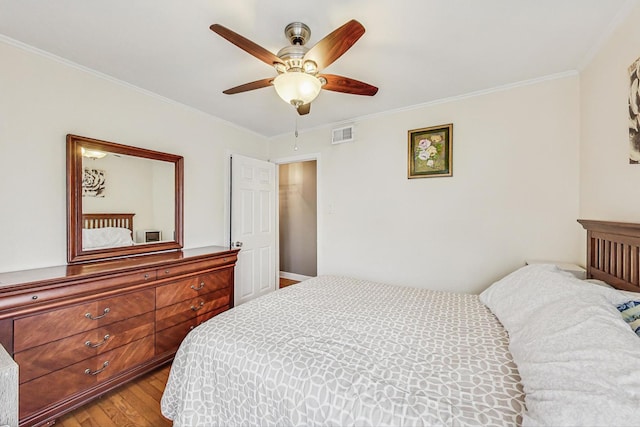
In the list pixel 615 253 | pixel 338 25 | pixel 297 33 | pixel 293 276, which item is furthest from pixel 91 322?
pixel 293 276

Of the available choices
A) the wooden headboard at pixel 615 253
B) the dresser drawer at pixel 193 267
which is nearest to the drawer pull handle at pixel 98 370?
the dresser drawer at pixel 193 267

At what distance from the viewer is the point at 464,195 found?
2449 millimetres

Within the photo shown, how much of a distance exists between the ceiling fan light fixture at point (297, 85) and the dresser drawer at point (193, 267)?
5.46 ft

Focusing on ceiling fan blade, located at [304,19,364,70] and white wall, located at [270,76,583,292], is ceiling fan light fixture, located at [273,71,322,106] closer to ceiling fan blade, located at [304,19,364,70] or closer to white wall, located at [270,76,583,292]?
ceiling fan blade, located at [304,19,364,70]

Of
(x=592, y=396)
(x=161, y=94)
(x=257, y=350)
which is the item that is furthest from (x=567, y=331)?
(x=161, y=94)

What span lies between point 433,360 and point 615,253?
1.34 metres

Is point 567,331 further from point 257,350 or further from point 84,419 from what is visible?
point 84,419

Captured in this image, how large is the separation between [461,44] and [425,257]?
1.87 m

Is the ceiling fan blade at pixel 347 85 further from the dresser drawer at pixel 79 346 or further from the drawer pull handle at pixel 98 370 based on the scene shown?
the drawer pull handle at pixel 98 370

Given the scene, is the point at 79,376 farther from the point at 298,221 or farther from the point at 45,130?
the point at 298,221

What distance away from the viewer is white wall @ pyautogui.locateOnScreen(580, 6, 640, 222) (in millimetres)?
1395

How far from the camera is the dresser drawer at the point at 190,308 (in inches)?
80.8

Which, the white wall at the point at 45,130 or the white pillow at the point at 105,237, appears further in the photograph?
the white pillow at the point at 105,237

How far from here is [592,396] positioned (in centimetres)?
66
